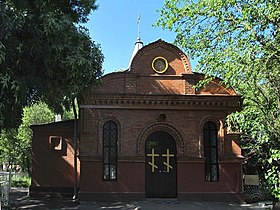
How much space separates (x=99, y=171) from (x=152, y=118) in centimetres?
318

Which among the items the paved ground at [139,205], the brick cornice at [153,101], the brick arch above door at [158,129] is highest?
the brick cornice at [153,101]

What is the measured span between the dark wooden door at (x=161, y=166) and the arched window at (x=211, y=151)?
1.41 metres

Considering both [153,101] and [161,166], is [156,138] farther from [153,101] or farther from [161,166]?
[153,101]

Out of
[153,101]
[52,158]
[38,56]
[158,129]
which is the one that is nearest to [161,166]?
[158,129]

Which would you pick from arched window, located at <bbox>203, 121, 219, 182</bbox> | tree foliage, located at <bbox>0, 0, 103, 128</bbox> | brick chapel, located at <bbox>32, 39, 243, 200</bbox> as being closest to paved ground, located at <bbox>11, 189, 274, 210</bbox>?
brick chapel, located at <bbox>32, 39, 243, 200</bbox>

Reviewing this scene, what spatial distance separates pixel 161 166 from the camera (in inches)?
590

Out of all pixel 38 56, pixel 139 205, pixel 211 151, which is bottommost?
pixel 139 205

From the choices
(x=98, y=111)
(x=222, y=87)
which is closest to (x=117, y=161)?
(x=98, y=111)

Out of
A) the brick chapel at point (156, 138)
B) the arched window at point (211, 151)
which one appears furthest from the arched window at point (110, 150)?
the arched window at point (211, 151)

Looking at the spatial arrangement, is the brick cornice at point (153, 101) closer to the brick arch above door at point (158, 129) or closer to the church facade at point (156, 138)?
the church facade at point (156, 138)

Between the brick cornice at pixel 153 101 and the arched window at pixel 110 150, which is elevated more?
the brick cornice at pixel 153 101

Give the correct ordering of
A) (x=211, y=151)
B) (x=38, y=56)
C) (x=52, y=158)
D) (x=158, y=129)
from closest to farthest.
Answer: (x=38, y=56) → (x=158, y=129) → (x=211, y=151) → (x=52, y=158)

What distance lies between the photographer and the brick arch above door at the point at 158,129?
14.9 metres

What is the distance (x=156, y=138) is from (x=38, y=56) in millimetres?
7976
